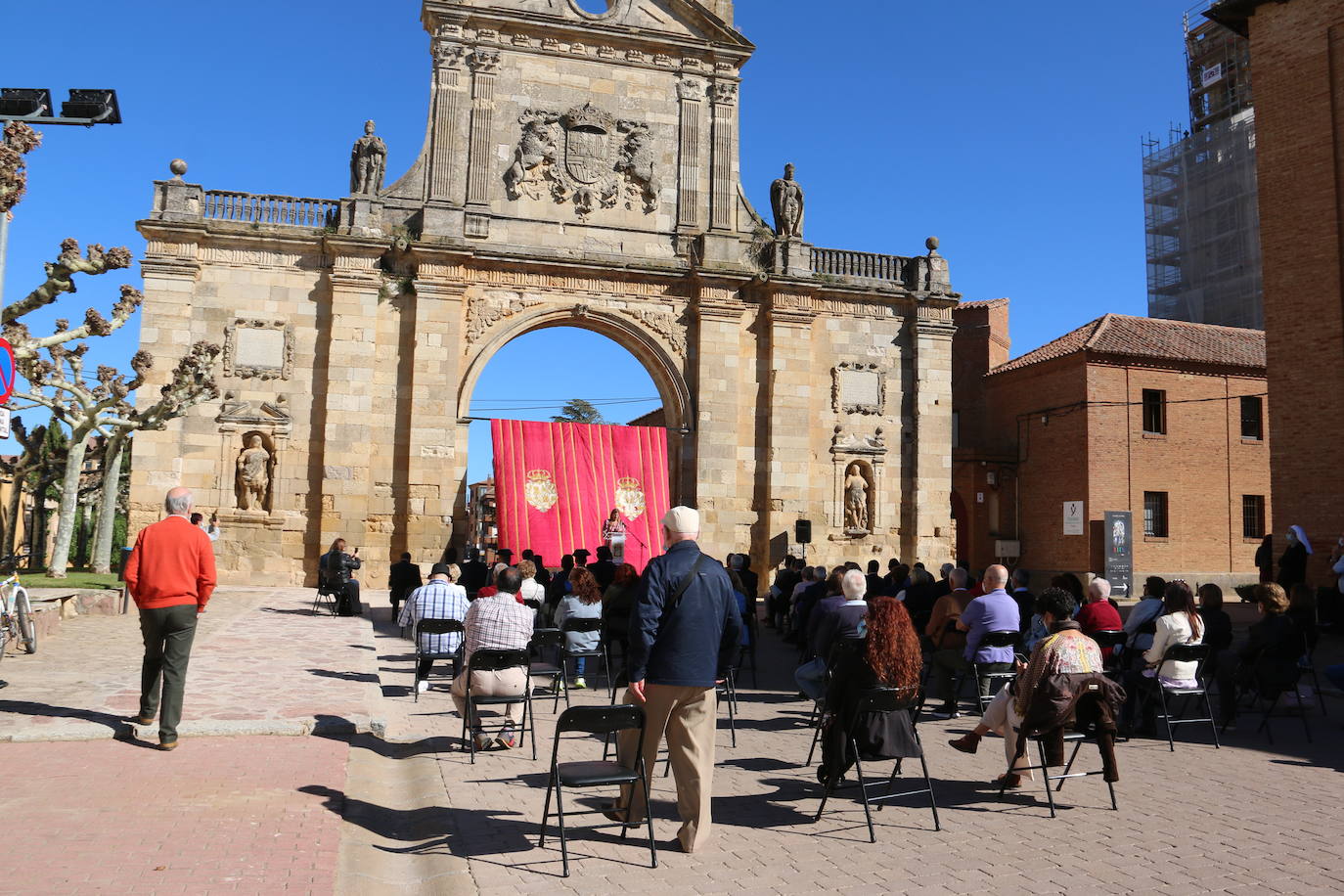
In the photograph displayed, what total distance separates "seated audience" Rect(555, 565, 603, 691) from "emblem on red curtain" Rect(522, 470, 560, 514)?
35.7 ft

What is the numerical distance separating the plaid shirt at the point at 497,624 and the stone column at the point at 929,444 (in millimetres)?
16955

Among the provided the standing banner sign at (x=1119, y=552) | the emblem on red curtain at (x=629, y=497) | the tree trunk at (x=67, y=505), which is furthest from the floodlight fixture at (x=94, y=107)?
the standing banner sign at (x=1119, y=552)

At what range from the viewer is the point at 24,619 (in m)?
10.2

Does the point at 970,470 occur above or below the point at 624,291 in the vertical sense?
below

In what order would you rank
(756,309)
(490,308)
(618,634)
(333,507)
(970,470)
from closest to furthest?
(618,634) → (333,507) → (490,308) → (756,309) → (970,470)

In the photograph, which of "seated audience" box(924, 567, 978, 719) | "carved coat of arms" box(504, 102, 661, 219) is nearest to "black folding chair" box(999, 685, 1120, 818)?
"seated audience" box(924, 567, 978, 719)

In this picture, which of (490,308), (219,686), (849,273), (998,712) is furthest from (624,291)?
(998,712)

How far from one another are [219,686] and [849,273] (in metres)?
18.3

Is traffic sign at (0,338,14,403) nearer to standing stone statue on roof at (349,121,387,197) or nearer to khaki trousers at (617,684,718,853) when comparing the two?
khaki trousers at (617,684,718,853)

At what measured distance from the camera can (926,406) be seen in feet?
77.3

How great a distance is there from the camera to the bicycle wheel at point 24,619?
33.1 feet

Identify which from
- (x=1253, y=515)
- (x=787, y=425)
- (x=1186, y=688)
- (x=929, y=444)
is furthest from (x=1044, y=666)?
(x=1253, y=515)

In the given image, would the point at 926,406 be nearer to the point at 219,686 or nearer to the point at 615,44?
the point at 615,44

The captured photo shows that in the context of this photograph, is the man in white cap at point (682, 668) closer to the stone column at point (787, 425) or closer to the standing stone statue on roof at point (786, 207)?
the stone column at point (787, 425)
